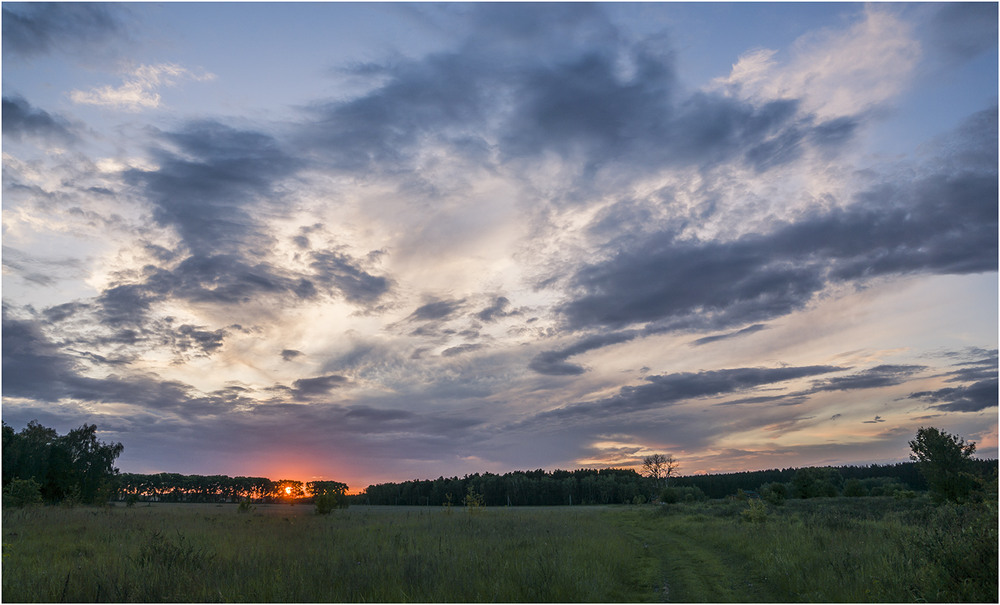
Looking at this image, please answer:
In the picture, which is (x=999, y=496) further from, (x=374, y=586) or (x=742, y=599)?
(x=374, y=586)

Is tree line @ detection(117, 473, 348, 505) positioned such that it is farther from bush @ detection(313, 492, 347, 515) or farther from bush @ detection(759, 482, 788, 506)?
bush @ detection(759, 482, 788, 506)

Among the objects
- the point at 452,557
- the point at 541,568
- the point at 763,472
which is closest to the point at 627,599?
the point at 541,568

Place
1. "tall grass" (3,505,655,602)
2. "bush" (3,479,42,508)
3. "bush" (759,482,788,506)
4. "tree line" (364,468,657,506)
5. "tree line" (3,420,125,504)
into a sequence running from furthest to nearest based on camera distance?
1. "tree line" (364,468,657,506)
2. "bush" (759,482,788,506)
3. "tree line" (3,420,125,504)
4. "bush" (3,479,42,508)
5. "tall grass" (3,505,655,602)

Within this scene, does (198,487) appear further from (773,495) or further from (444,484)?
(773,495)

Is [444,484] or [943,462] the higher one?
[943,462]

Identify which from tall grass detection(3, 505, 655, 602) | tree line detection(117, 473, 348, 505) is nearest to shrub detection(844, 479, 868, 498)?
tall grass detection(3, 505, 655, 602)

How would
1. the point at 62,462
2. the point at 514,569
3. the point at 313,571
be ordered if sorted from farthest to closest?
the point at 62,462
the point at 514,569
the point at 313,571

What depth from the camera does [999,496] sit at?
10914 mm

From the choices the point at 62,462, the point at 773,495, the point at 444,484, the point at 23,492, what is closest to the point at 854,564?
the point at 23,492

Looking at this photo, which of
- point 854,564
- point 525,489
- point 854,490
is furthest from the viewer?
point 525,489

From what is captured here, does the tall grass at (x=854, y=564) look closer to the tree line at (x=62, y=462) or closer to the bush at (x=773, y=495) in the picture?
the bush at (x=773, y=495)

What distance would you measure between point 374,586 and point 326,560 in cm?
327

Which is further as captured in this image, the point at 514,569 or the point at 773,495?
the point at 773,495

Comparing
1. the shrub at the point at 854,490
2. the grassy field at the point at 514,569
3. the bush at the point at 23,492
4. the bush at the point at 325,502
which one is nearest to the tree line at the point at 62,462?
the bush at the point at 23,492
